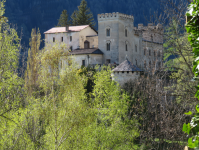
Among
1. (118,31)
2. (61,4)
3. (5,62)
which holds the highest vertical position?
(61,4)

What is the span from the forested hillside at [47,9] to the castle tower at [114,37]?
218ft

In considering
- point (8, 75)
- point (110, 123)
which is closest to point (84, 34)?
point (110, 123)

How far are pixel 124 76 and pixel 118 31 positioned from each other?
44.9 ft

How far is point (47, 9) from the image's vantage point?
111062 millimetres

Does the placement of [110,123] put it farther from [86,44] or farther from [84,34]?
[84,34]

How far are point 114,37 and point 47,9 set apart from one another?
8041 cm

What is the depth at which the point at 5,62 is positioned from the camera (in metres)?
11.3

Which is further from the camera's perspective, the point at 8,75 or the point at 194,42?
the point at 8,75

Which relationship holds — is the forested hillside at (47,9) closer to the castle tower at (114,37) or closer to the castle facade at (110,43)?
the castle facade at (110,43)

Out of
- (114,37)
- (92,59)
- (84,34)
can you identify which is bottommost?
(92,59)

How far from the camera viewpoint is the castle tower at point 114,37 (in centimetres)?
3781

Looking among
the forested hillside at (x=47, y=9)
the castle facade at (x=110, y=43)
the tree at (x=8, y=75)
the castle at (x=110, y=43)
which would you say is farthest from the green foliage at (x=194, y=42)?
the forested hillside at (x=47, y=9)

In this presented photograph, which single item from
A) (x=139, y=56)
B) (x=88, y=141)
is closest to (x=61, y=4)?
(x=139, y=56)

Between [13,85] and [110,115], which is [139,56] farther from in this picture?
[13,85]
